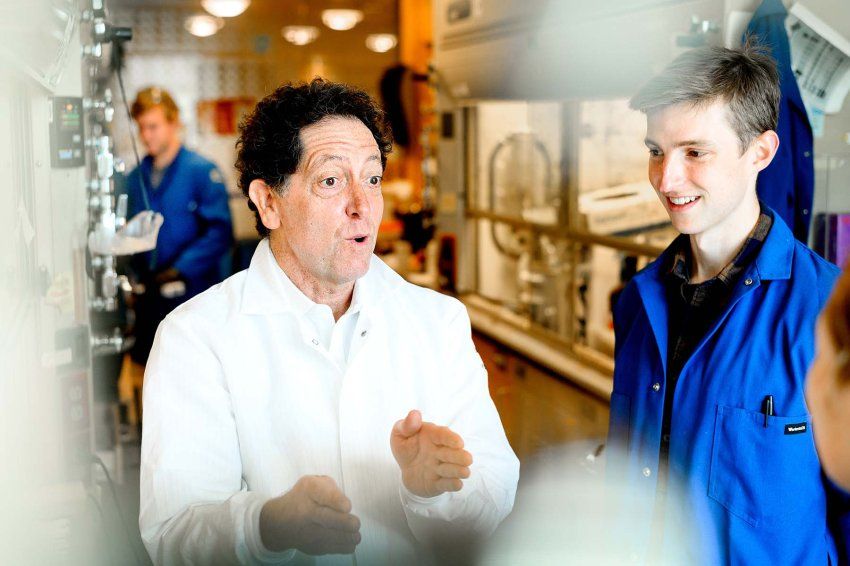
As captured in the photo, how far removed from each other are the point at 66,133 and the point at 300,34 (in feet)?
26.0

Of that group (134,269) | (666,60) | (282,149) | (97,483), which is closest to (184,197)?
(134,269)

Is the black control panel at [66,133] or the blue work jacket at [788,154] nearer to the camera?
the black control panel at [66,133]

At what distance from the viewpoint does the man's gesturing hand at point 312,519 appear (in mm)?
1574

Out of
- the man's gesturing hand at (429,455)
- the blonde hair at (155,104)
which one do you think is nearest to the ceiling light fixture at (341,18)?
the blonde hair at (155,104)

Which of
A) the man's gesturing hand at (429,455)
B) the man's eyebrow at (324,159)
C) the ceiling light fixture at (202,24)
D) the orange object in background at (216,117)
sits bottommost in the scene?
the man's gesturing hand at (429,455)

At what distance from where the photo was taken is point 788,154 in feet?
11.1

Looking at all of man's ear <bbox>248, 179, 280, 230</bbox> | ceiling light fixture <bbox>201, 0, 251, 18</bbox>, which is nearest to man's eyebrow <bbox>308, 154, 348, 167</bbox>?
man's ear <bbox>248, 179, 280, 230</bbox>

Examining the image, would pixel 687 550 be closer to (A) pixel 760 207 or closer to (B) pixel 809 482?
(B) pixel 809 482

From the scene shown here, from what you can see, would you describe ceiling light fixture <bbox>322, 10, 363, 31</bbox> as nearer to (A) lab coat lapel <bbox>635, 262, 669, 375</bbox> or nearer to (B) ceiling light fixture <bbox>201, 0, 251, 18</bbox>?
(B) ceiling light fixture <bbox>201, 0, 251, 18</bbox>

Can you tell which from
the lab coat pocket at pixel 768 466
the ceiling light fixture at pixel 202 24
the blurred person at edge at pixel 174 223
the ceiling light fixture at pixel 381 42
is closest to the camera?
the lab coat pocket at pixel 768 466

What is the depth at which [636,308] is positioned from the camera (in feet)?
7.46

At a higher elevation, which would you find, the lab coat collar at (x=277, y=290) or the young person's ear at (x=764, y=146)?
the young person's ear at (x=764, y=146)

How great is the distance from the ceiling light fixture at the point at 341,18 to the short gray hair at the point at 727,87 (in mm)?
8977

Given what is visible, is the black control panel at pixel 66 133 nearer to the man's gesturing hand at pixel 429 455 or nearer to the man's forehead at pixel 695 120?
the man's gesturing hand at pixel 429 455
